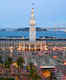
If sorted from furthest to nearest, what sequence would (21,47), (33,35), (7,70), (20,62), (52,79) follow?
(33,35) < (21,47) < (20,62) < (7,70) < (52,79)

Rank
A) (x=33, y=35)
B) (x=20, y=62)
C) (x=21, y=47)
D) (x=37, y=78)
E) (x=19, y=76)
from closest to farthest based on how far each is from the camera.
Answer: (x=37, y=78)
(x=19, y=76)
(x=20, y=62)
(x=21, y=47)
(x=33, y=35)

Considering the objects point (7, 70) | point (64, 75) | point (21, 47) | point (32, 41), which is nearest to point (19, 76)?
point (7, 70)

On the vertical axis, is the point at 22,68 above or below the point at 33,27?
below

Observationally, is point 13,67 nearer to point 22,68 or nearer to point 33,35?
point 22,68

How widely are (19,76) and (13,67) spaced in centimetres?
58

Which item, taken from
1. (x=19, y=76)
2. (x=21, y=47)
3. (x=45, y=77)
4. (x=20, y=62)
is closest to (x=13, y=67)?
(x=20, y=62)

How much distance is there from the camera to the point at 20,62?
365cm

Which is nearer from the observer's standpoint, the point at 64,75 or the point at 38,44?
the point at 64,75

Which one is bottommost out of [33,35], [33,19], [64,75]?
[64,75]

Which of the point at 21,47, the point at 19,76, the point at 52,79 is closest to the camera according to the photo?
the point at 52,79

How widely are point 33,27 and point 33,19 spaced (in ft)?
2.20

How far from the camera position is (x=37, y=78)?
253cm

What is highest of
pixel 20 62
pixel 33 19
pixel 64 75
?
pixel 33 19

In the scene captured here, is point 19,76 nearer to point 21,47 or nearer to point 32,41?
point 21,47
